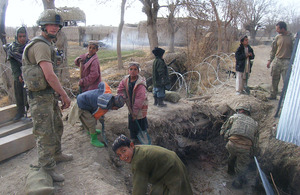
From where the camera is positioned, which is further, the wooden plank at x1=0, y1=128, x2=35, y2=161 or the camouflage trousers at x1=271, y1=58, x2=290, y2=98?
the camouflage trousers at x1=271, y1=58, x2=290, y2=98

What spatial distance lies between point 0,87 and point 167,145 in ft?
21.3

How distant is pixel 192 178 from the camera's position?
17.8 feet

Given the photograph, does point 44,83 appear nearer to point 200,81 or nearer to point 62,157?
point 62,157

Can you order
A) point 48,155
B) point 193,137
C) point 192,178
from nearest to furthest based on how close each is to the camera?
point 48,155 → point 192,178 → point 193,137

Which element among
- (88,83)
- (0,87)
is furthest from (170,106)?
(0,87)

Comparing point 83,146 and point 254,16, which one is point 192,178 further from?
point 254,16

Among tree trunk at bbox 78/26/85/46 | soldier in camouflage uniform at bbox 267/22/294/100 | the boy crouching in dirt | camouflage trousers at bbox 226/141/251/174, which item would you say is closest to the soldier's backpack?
the boy crouching in dirt

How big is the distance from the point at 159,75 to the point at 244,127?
7.95 ft

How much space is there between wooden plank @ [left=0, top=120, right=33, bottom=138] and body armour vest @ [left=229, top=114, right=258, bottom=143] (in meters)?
3.90

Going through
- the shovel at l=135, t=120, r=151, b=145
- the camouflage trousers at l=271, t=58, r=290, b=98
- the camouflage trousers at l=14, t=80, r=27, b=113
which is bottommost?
the shovel at l=135, t=120, r=151, b=145

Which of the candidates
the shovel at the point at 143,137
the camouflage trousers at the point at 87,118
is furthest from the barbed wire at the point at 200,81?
the camouflage trousers at the point at 87,118

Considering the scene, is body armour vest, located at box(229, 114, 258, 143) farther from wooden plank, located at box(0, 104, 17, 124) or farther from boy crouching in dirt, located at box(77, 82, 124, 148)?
wooden plank, located at box(0, 104, 17, 124)

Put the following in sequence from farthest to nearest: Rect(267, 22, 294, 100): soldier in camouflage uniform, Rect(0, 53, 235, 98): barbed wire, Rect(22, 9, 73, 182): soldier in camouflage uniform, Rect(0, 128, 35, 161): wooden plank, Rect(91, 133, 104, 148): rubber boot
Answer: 1. Rect(0, 53, 235, 98): barbed wire
2. Rect(267, 22, 294, 100): soldier in camouflage uniform
3. Rect(91, 133, 104, 148): rubber boot
4. Rect(0, 128, 35, 161): wooden plank
5. Rect(22, 9, 73, 182): soldier in camouflage uniform

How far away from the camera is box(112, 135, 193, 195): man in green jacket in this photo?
7.93ft
